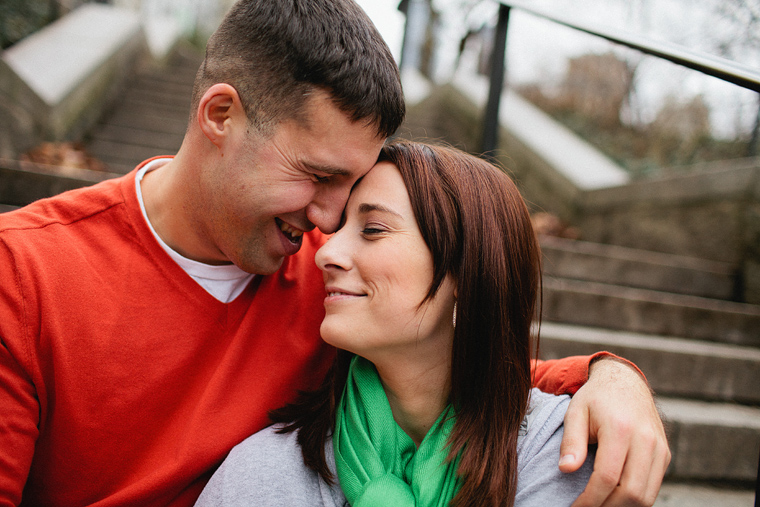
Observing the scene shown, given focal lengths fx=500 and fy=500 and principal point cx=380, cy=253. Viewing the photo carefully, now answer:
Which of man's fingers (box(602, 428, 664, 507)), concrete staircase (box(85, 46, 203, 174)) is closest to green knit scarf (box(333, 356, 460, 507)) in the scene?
man's fingers (box(602, 428, 664, 507))

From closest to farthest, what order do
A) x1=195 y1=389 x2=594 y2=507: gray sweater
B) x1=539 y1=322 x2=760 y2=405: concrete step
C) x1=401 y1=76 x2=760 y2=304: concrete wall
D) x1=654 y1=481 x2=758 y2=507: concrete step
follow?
x1=195 y1=389 x2=594 y2=507: gray sweater < x1=654 y1=481 x2=758 y2=507: concrete step < x1=539 y1=322 x2=760 y2=405: concrete step < x1=401 y1=76 x2=760 y2=304: concrete wall

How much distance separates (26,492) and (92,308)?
24.0 inches

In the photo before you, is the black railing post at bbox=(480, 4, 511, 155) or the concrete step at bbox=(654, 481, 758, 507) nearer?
the concrete step at bbox=(654, 481, 758, 507)

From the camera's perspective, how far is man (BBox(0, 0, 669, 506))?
1.39 m

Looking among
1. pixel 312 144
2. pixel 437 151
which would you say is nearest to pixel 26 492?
pixel 312 144

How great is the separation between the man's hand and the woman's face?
0.46 m

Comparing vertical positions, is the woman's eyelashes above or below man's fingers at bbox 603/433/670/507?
above

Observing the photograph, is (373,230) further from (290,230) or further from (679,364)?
(679,364)

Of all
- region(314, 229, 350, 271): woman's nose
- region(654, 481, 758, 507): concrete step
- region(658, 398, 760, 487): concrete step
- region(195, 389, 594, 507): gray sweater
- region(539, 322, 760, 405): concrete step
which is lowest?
region(654, 481, 758, 507): concrete step

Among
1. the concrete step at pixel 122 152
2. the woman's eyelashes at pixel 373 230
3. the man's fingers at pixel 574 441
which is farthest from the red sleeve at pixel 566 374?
the concrete step at pixel 122 152

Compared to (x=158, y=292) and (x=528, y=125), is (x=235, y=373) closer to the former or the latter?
(x=158, y=292)

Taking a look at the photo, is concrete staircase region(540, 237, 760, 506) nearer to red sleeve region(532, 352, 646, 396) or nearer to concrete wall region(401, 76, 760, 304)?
concrete wall region(401, 76, 760, 304)

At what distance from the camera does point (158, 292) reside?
5.10ft

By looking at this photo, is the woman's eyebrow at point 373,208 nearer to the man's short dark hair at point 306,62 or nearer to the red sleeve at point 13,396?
the man's short dark hair at point 306,62
